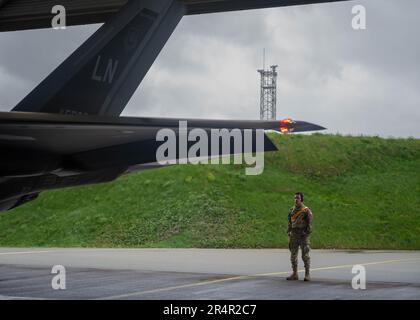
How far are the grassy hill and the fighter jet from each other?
1846 centimetres

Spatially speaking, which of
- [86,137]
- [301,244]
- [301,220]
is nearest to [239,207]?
[301,244]

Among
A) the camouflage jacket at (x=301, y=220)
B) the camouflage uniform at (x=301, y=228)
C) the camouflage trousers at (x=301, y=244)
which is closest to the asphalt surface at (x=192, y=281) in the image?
the camouflage trousers at (x=301, y=244)

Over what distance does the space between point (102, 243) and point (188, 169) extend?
9696mm

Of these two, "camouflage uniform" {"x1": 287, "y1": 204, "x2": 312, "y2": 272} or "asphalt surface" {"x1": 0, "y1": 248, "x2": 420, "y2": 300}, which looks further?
"camouflage uniform" {"x1": 287, "y1": 204, "x2": 312, "y2": 272}

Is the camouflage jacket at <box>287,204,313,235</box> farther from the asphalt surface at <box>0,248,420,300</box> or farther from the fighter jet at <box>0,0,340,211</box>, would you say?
the fighter jet at <box>0,0,340,211</box>

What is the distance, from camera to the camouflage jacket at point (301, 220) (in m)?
12.4

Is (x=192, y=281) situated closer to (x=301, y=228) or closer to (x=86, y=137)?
(x=301, y=228)

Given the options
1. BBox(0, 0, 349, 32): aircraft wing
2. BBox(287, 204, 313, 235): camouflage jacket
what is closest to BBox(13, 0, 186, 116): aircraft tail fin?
BBox(0, 0, 349, 32): aircraft wing

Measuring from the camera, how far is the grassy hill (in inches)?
1190

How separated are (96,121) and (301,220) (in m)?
5.55

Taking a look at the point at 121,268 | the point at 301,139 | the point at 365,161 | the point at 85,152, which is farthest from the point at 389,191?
the point at 85,152

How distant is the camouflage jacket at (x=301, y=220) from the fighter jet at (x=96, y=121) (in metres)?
3.52

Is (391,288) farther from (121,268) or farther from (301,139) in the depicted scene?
(301,139)

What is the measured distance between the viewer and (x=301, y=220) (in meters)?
12.4
